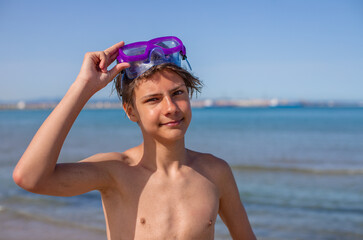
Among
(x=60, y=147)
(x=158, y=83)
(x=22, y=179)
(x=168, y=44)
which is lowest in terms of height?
(x=22, y=179)

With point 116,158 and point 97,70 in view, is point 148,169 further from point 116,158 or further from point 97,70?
point 97,70

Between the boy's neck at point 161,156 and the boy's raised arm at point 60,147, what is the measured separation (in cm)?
32

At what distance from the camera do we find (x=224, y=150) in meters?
17.8

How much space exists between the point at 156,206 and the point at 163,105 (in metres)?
0.59

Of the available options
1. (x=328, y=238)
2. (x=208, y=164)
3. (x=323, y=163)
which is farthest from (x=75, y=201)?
(x=323, y=163)

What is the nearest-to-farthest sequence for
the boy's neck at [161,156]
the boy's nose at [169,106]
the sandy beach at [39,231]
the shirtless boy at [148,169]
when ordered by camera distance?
the shirtless boy at [148,169], the boy's nose at [169,106], the boy's neck at [161,156], the sandy beach at [39,231]

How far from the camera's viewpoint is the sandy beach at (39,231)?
619cm

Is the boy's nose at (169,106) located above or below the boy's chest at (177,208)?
above

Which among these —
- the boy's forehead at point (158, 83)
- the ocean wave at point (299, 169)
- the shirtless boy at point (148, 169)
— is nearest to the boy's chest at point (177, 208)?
the shirtless boy at point (148, 169)

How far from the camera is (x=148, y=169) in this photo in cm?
260

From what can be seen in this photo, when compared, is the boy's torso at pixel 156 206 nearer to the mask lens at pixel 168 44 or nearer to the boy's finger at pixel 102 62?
the boy's finger at pixel 102 62

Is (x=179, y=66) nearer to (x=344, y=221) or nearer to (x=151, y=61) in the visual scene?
(x=151, y=61)

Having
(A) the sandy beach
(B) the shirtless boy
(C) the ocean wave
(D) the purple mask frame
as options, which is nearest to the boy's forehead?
(B) the shirtless boy

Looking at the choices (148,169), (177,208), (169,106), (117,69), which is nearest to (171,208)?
(177,208)
